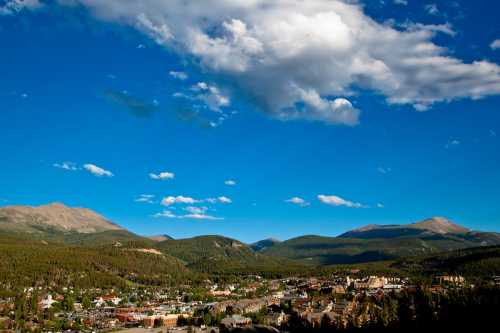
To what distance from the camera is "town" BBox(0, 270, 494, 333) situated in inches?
3849

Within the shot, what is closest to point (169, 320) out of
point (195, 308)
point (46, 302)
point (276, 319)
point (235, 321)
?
point (235, 321)

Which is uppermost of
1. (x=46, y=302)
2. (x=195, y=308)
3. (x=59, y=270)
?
(x=59, y=270)

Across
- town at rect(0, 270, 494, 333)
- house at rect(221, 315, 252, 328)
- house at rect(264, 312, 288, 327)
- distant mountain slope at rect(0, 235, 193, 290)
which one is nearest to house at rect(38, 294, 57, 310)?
town at rect(0, 270, 494, 333)

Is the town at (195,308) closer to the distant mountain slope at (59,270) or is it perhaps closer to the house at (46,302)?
the house at (46,302)

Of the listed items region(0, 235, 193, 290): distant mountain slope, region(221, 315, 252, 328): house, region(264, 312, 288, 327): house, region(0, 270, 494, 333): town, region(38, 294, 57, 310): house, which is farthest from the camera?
region(0, 235, 193, 290): distant mountain slope

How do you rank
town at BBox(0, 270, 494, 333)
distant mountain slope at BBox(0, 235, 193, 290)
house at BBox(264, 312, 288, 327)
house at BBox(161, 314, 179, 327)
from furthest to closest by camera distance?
distant mountain slope at BBox(0, 235, 193, 290)
house at BBox(161, 314, 179, 327)
house at BBox(264, 312, 288, 327)
town at BBox(0, 270, 494, 333)

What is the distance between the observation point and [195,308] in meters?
127

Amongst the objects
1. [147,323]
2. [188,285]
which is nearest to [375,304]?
[147,323]

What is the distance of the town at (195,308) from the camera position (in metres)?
97.8

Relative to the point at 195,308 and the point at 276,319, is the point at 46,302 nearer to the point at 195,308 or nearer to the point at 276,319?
the point at 195,308

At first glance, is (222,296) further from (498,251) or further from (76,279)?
(498,251)

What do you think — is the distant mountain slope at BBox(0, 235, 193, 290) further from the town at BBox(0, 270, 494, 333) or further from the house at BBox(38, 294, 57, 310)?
the house at BBox(38, 294, 57, 310)

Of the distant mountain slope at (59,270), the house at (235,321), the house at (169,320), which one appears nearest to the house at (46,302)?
the distant mountain slope at (59,270)

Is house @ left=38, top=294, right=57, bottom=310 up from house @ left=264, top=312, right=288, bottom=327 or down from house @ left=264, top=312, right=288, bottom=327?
up
